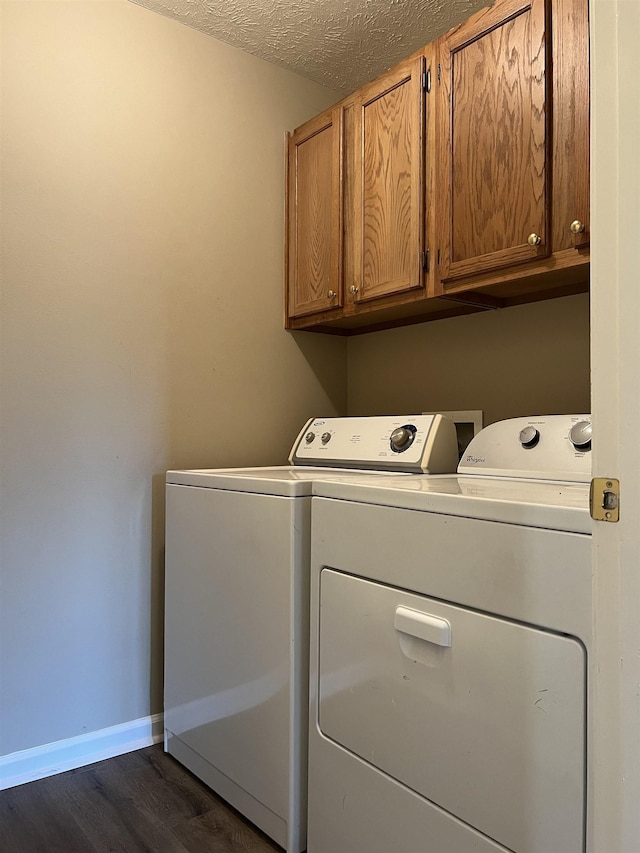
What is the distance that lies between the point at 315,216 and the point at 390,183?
0.38m

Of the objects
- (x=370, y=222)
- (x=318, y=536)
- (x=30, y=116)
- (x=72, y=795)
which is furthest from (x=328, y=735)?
(x=30, y=116)

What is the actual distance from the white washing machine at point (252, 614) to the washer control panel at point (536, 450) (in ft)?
0.49

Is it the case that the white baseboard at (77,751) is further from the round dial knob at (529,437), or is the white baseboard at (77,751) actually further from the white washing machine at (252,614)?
the round dial knob at (529,437)

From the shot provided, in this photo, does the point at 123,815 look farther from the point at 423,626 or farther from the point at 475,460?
the point at 475,460

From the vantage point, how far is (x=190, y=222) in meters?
2.11

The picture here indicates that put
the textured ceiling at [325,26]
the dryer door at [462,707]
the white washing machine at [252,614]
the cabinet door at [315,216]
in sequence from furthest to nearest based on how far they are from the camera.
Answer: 1. the cabinet door at [315,216]
2. the textured ceiling at [325,26]
3. the white washing machine at [252,614]
4. the dryer door at [462,707]

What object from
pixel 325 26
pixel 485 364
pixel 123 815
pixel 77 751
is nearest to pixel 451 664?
pixel 123 815

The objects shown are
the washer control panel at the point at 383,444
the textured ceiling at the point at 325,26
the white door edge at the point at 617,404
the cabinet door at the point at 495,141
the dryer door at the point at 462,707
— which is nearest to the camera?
the white door edge at the point at 617,404

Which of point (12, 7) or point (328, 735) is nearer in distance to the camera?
point (328, 735)

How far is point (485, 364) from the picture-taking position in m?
2.04

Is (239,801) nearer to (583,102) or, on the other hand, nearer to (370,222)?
(370,222)

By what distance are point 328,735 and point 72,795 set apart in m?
0.84

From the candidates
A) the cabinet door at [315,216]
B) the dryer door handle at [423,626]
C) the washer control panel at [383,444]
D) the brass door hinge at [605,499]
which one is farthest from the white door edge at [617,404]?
the cabinet door at [315,216]

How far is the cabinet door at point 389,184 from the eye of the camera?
1.82 meters
